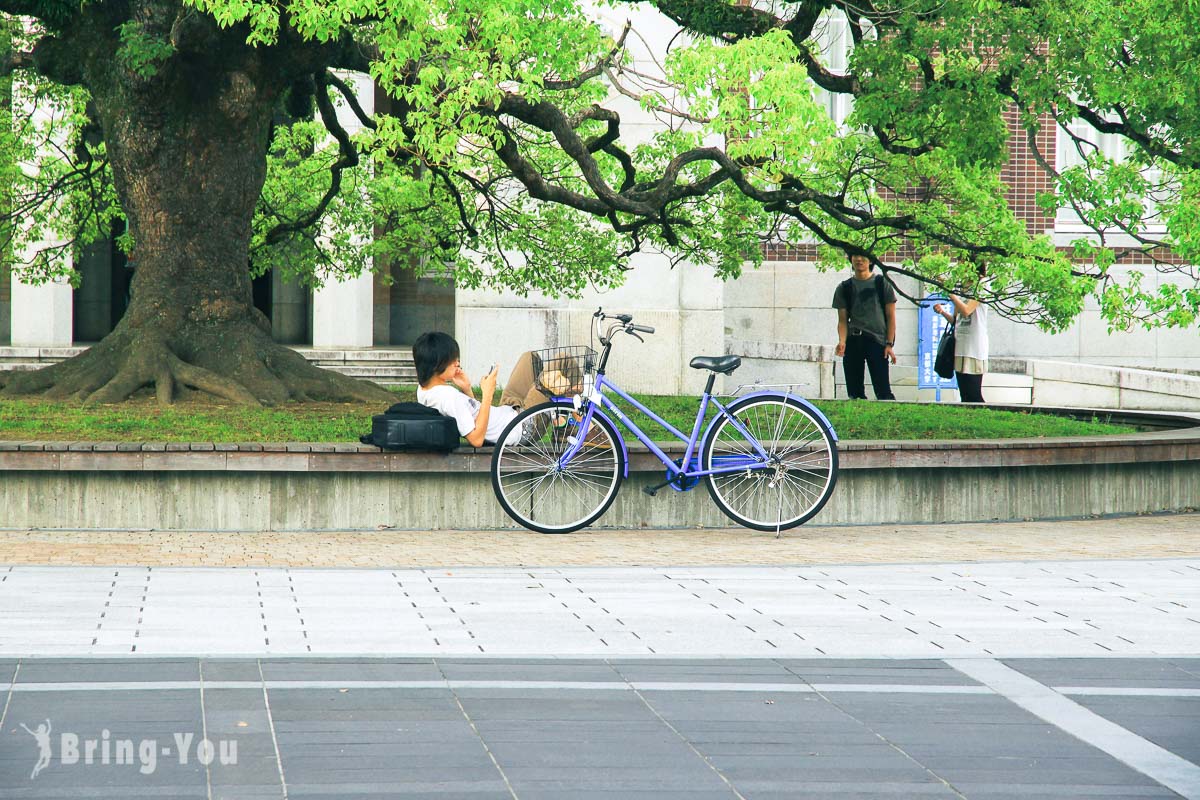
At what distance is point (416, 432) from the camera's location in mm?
9531

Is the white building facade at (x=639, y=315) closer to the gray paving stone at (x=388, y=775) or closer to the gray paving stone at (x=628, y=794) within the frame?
the gray paving stone at (x=388, y=775)

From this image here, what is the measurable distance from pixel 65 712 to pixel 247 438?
5.77 m

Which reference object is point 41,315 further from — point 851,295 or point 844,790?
point 844,790

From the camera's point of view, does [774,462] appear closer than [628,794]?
No

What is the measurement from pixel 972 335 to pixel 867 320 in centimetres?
201

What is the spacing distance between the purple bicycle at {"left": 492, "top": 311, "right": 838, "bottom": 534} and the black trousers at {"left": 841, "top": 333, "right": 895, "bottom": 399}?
6.97m

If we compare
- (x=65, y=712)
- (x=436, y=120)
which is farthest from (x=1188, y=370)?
(x=65, y=712)

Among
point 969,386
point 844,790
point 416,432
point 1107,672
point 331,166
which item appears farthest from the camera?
point 969,386

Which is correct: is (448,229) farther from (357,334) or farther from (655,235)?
(357,334)

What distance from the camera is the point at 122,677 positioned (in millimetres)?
5418

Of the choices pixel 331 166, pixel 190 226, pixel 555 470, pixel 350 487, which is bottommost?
pixel 350 487

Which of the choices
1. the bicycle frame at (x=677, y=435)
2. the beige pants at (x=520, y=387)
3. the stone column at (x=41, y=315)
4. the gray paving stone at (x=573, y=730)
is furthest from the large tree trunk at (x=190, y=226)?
the stone column at (x=41, y=315)

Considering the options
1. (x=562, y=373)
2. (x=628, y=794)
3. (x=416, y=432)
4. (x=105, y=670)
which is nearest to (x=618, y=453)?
(x=562, y=373)

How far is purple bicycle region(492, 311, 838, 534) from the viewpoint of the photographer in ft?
30.6
